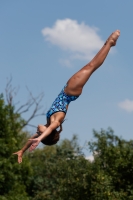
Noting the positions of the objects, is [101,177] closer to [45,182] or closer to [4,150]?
[4,150]

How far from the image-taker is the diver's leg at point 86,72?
30.0ft

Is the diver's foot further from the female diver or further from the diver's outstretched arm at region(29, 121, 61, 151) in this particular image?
the diver's outstretched arm at region(29, 121, 61, 151)

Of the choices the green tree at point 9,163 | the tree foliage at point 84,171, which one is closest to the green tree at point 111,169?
the tree foliage at point 84,171

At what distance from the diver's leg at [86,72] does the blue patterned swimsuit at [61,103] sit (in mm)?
94

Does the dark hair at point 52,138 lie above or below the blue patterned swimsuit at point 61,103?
below

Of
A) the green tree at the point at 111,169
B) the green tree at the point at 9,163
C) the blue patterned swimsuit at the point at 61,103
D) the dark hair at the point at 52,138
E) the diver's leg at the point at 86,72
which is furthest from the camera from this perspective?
the green tree at the point at 9,163

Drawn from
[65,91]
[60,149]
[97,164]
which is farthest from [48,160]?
[65,91]

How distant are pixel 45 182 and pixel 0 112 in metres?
5.72

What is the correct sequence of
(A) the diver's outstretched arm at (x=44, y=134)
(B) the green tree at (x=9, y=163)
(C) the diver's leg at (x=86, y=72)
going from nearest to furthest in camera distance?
(A) the diver's outstretched arm at (x=44, y=134)
(C) the diver's leg at (x=86, y=72)
(B) the green tree at (x=9, y=163)

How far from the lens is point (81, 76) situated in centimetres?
915

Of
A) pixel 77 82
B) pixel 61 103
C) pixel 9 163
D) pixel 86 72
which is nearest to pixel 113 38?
pixel 86 72

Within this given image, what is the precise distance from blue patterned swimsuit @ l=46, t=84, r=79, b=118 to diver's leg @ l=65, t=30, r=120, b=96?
0.09 metres

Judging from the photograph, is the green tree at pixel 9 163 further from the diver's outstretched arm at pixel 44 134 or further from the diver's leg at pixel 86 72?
the diver's outstretched arm at pixel 44 134

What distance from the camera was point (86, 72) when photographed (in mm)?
9148
